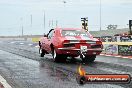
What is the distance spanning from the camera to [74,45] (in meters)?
15.9

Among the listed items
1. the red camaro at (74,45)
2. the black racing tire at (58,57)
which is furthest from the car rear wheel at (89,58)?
the black racing tire at (58,57)

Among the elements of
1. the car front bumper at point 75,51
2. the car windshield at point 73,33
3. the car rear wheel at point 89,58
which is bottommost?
the car rear wheel at point 89,58

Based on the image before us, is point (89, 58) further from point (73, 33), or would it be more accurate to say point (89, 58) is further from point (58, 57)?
point (58, 57)

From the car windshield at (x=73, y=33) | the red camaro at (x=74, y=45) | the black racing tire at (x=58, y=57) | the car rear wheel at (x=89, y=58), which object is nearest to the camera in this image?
the red camaro at (x=74, y=45)

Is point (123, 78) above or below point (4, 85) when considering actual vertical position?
above

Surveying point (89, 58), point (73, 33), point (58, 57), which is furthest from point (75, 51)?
point (89, 58)

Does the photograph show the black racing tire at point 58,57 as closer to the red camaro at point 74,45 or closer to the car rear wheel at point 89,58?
the red camaro at point 74,45

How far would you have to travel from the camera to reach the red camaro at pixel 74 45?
15.9 metres

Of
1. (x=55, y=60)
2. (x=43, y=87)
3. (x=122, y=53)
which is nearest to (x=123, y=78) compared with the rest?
(x=43, y=87)

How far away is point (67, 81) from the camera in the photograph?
10.1 meters

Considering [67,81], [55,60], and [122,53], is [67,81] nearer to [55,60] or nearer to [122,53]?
[55,60]

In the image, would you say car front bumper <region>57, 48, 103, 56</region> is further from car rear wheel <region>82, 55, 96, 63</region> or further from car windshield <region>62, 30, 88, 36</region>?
car windshield <region>62, 30, 88, 36</region>

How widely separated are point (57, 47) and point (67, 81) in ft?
20.3

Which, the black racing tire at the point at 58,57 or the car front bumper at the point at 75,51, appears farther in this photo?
the black racing tire at the point at 58,57
